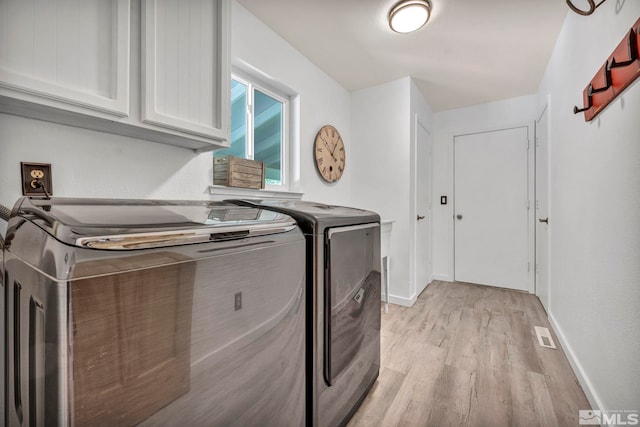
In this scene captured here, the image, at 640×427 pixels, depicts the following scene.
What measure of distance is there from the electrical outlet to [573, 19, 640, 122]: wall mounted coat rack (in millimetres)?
2172

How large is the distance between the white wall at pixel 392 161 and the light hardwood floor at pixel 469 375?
534 mm

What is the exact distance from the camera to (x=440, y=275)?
395 centimetres

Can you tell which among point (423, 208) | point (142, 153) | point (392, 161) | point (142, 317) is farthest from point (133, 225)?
point (423, 208)

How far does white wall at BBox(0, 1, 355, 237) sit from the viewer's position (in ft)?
3.31

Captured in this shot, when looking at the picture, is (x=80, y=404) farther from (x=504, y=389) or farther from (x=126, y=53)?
(x=504, y=389)

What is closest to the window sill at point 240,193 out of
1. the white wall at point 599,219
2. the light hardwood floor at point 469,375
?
the light hardwood floor at point 469,375

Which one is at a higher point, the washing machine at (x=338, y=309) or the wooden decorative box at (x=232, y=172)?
the wooden decorative box at (x=232, y=172)

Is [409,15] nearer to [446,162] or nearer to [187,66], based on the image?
[187,66]

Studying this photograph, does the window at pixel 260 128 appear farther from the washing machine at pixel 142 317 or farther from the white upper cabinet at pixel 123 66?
the washing machine at pixel 142 317

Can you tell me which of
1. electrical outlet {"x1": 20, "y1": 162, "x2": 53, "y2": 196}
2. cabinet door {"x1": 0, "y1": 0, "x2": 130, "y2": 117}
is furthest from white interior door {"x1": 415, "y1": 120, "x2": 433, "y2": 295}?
electrical outlet {"x1": 20, "y1": 162, "x2": 53, "y2": 196}

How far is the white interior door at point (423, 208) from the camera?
3211 millimetres

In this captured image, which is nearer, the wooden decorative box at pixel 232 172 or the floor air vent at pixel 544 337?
the wooden decorative box at pixel 232 172

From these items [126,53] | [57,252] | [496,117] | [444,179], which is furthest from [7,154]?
[496,117]

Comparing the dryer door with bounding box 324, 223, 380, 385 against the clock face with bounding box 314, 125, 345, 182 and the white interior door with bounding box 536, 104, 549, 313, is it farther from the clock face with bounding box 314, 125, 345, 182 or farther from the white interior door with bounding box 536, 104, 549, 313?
the white interior door with bounding box 536, 104, 549, 313
